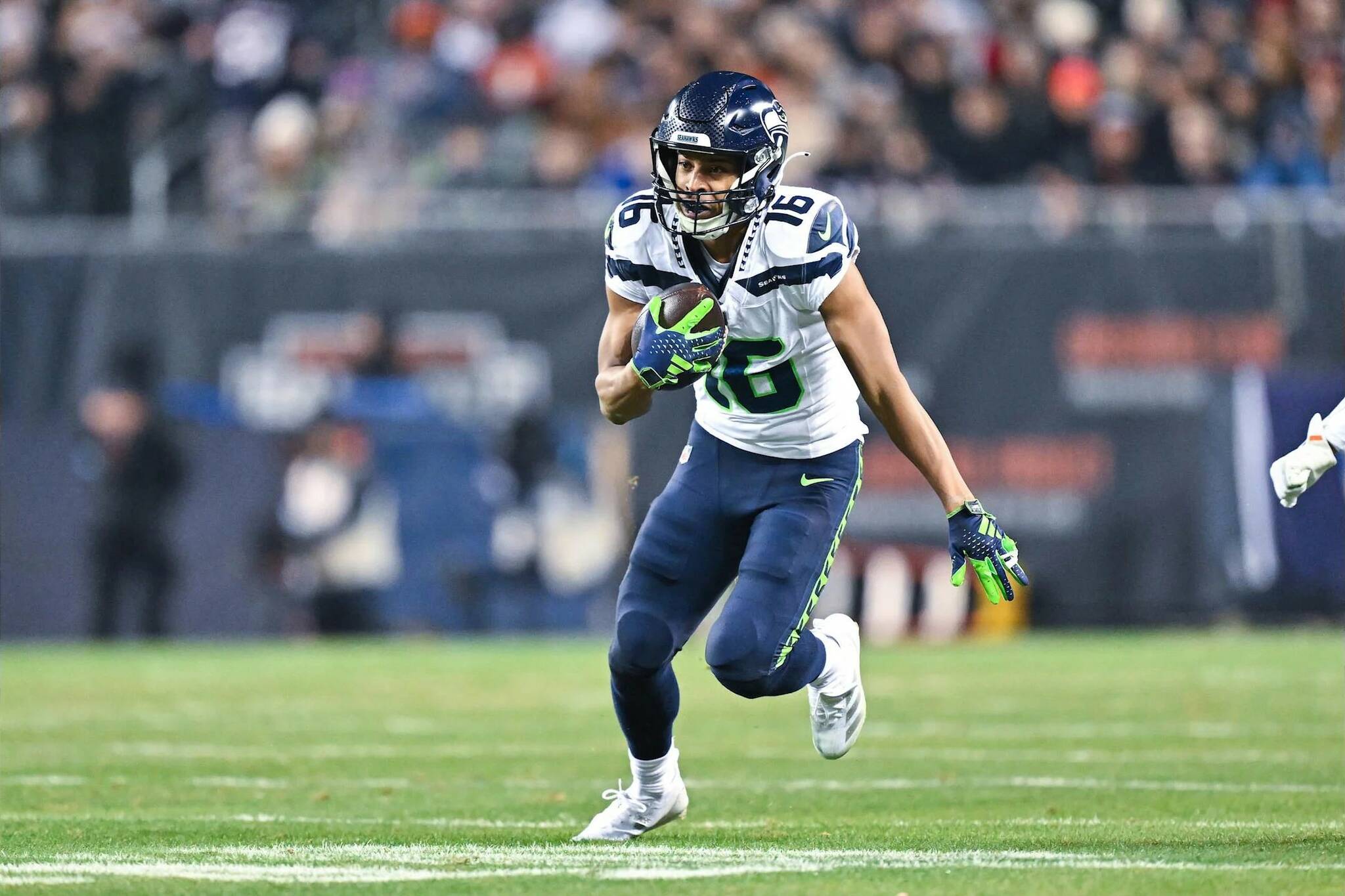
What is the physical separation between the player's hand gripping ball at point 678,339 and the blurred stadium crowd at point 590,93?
7.90m

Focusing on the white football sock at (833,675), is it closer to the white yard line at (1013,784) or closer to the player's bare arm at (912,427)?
the player's bare arm at (912,427)

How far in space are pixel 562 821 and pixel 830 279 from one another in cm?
162

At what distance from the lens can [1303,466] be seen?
4957mm

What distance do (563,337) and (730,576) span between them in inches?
280

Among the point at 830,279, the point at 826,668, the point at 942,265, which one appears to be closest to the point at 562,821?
the point at 826,668

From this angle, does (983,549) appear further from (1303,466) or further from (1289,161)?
(1289,161)

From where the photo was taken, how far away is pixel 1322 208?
12.2 meters

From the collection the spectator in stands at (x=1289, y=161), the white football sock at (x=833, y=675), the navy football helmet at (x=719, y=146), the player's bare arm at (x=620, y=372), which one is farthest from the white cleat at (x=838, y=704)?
the spectator in stands at (x=1289, y=161)

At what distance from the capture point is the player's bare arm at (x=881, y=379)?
4.86 m

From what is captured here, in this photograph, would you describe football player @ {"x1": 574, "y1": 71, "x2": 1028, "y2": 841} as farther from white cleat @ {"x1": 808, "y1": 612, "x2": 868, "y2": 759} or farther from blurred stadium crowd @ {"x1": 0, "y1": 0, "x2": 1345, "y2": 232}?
blurred stadium crowd @ {"x1": 0, "y1": 0, "x2": 1345, "y2": 232}

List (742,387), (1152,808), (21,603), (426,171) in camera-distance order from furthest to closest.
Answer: (426,171)
(21,603)
(1152,808)
(742,387)

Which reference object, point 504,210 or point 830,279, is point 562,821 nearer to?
point 830,279

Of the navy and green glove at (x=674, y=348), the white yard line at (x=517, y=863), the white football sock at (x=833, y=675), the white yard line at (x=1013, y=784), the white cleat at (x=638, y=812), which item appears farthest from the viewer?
the white yard line at (x=1013, y=784)

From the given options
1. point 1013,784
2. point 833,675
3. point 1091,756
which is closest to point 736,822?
point 833,675
